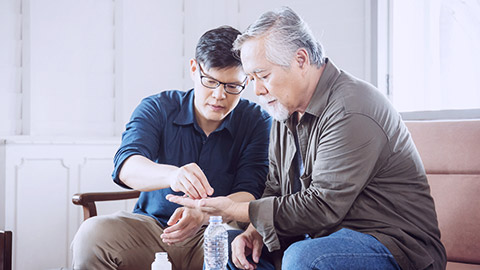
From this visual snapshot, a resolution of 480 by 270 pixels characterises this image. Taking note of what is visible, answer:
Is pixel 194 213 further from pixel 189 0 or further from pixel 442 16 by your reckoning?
pixel 189 0

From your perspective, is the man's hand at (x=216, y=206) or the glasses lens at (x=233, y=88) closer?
the man's hand at (x=216, y=206)

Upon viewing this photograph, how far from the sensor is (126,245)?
185 cm

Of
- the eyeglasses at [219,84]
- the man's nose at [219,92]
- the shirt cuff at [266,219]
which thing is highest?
the eyeglasses at [219,84]

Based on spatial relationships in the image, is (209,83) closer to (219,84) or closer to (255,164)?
(219,84)

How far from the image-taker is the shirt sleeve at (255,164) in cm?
198

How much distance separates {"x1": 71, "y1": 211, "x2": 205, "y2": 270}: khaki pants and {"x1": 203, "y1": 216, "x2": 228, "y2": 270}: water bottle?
18 centimetres

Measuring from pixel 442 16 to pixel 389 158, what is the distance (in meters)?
1.59

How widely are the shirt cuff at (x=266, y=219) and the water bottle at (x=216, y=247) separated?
15 cm

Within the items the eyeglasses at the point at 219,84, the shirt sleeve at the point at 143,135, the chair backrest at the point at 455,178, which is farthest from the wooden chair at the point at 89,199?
the chair backrest at the point at 455,178

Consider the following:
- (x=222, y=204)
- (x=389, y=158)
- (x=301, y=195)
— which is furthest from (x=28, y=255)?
(x=389, y=158)

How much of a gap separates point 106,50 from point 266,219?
214 centimetres

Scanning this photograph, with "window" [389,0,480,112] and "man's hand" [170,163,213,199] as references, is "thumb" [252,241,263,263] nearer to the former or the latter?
"man's hand" [170,163,213,199]

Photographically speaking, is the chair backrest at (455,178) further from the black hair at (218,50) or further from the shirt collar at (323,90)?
the black hair at (218,50)

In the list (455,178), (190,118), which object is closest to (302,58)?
(190,118)
